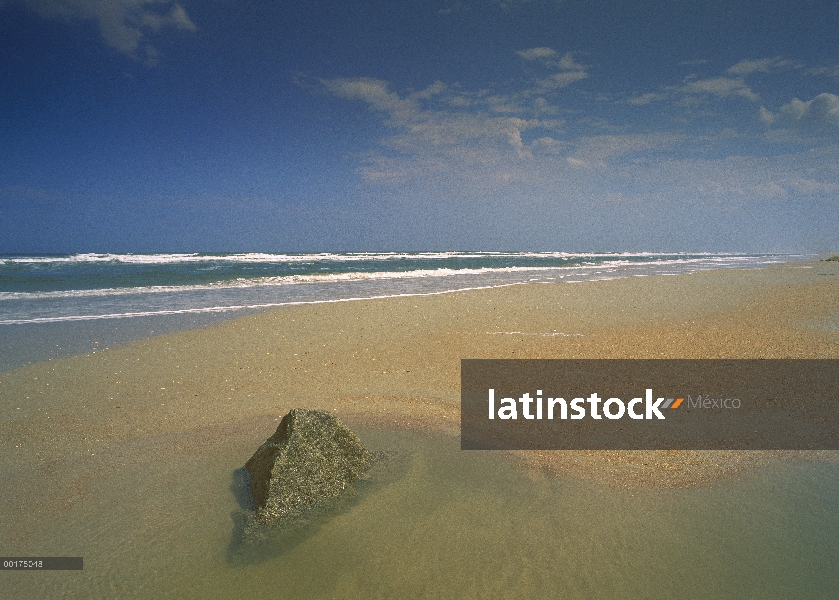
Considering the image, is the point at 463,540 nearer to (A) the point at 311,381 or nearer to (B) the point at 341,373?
(A) the point at 311,381

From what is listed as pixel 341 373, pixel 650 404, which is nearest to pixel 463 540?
pixel 650 404

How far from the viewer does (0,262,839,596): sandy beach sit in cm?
384

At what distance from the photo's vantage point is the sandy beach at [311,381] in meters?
3.84

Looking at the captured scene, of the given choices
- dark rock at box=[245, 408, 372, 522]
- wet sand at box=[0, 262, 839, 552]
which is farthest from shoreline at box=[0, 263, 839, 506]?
dark rock at box=[245, 408, 372, 522]

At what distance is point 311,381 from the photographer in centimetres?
635

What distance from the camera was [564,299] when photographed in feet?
48.8

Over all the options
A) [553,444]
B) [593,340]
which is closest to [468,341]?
[593,340]

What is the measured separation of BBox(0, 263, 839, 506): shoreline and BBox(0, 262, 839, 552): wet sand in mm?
24

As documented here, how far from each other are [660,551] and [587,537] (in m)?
0.43

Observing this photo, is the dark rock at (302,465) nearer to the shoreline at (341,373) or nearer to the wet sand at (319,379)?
the wet sand at (319,379)

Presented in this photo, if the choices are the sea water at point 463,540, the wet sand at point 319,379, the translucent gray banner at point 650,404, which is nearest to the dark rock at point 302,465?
the sea water at point 463,540

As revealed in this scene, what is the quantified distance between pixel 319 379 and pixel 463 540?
392 centimetres

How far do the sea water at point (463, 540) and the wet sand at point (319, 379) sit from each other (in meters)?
0.28

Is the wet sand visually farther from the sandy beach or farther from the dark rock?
the dark rock
